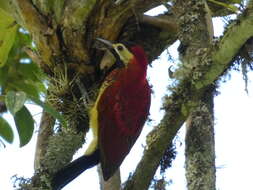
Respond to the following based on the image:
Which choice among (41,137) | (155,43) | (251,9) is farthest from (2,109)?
(251,9)

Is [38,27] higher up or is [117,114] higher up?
[38,27]

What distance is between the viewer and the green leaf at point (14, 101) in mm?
1939

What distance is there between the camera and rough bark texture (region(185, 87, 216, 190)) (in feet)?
7.24

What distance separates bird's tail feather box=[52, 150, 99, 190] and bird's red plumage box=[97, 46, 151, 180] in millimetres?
72

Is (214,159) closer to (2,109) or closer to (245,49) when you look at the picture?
(245,49)

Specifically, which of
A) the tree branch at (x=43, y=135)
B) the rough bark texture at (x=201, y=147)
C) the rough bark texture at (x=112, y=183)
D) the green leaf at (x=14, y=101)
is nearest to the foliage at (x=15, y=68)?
the tree branch at (x=43, y=135)

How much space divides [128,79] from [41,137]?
54 cm

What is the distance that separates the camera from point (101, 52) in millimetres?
3043

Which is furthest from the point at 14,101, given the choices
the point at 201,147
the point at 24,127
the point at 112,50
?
the point at 112,50

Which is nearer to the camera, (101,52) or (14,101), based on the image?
(14,101)

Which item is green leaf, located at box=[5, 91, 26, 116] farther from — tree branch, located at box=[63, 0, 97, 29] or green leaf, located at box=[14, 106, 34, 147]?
tree branch, located at box=[63, 0, 97, 29]

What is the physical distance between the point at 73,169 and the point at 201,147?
0.72m

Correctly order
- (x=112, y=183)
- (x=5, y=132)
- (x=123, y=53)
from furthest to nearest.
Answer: (x=123, y=53) → (x=5, y=132) → (x=112, y=183)

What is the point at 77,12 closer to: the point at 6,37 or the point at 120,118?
the point at 6,37
